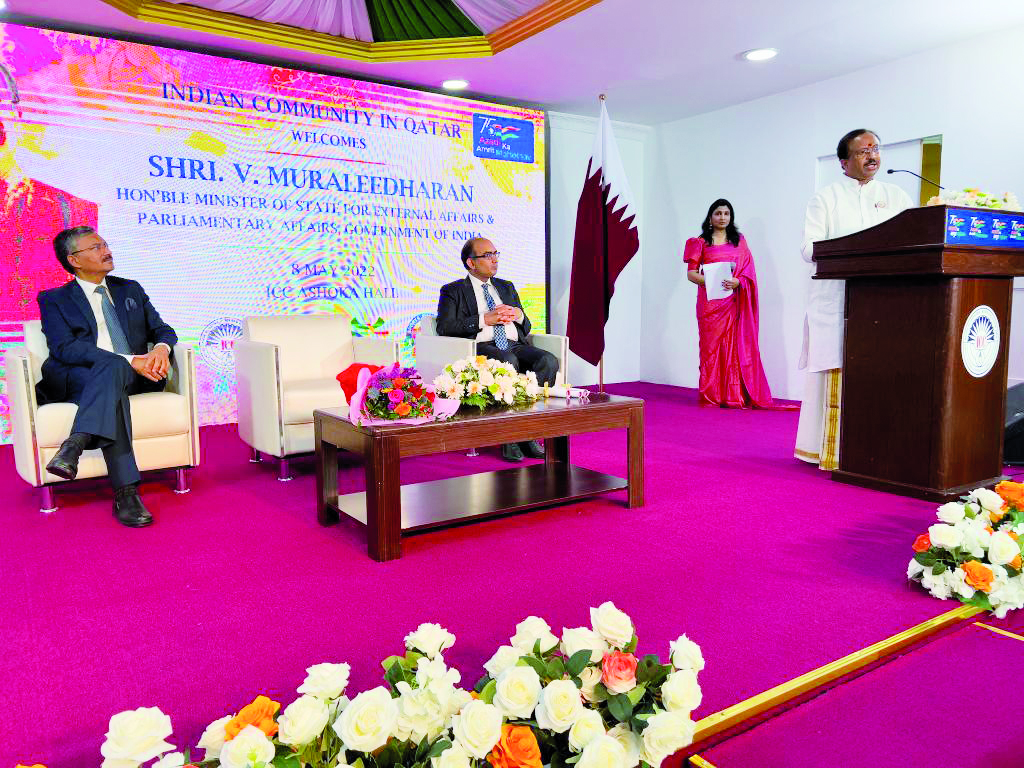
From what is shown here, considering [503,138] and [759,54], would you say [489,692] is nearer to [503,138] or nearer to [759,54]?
[759,54]

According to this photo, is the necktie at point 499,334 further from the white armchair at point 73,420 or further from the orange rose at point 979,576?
the orange rose at point 979,576

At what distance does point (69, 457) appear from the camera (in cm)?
293

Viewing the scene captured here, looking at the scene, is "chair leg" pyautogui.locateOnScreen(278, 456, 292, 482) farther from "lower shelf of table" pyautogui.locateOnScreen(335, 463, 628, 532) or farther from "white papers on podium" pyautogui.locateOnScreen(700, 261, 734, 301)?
"white papers on podium" pyautogui.locateOnScreen(700, 261, 734, 301)

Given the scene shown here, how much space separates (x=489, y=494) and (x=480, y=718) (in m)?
1.98

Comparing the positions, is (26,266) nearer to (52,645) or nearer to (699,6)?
(52,645)

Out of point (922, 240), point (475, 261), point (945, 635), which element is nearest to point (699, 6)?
point (475, 261)

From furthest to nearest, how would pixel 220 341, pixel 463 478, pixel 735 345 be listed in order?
pixel 735 345 < pixel 220 341 < pixel 463 478

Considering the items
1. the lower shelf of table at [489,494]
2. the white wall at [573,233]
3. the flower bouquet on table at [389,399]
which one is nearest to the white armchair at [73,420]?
the lower shelf of table at [489,494]

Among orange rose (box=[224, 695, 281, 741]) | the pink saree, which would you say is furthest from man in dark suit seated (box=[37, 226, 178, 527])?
the pink saree

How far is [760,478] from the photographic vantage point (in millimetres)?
3680

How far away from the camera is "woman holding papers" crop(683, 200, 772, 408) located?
6172mm

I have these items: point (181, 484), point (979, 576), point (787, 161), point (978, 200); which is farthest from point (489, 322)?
point (787, 161)

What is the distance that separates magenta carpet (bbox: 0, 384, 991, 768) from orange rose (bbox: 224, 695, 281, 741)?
528 millimetres

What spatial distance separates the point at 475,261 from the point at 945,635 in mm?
3038
